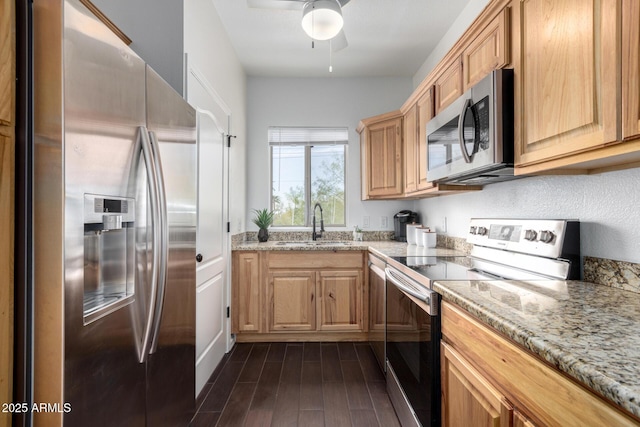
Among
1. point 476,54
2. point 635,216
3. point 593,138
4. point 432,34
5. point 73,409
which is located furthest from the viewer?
point 432,34

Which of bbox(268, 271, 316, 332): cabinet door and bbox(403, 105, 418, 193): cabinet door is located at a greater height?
bbox(403, 105, 418, 193): cabinet door

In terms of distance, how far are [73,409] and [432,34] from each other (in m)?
3.24

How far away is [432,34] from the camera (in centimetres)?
273

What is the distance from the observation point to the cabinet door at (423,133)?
7.32ft

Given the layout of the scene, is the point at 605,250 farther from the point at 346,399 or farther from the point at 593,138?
the point at 346,399

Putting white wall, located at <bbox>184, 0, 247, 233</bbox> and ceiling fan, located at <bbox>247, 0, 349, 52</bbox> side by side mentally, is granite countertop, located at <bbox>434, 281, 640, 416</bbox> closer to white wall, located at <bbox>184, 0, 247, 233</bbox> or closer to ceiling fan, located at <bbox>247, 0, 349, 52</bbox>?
ceiling fan, located at <bbox>247, 0, 349, 52</bbox>

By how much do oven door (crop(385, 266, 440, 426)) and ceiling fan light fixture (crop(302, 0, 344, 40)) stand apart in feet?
4.97

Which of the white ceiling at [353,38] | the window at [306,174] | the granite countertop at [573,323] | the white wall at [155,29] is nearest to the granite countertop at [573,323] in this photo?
the granite countertop at [573,323]

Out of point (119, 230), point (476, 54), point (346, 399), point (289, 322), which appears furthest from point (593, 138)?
point (289, 322)

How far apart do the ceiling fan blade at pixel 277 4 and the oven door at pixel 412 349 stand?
5.78 ft

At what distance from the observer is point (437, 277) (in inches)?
54.4

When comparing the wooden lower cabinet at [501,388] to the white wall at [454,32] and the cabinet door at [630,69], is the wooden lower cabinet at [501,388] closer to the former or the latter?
the cabinet door at [630,69]

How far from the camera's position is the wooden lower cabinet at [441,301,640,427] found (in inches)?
24.0

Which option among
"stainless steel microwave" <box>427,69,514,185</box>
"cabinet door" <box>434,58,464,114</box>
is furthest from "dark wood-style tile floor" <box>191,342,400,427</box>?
"cabinet door" <box>434,58,464,114</box>
